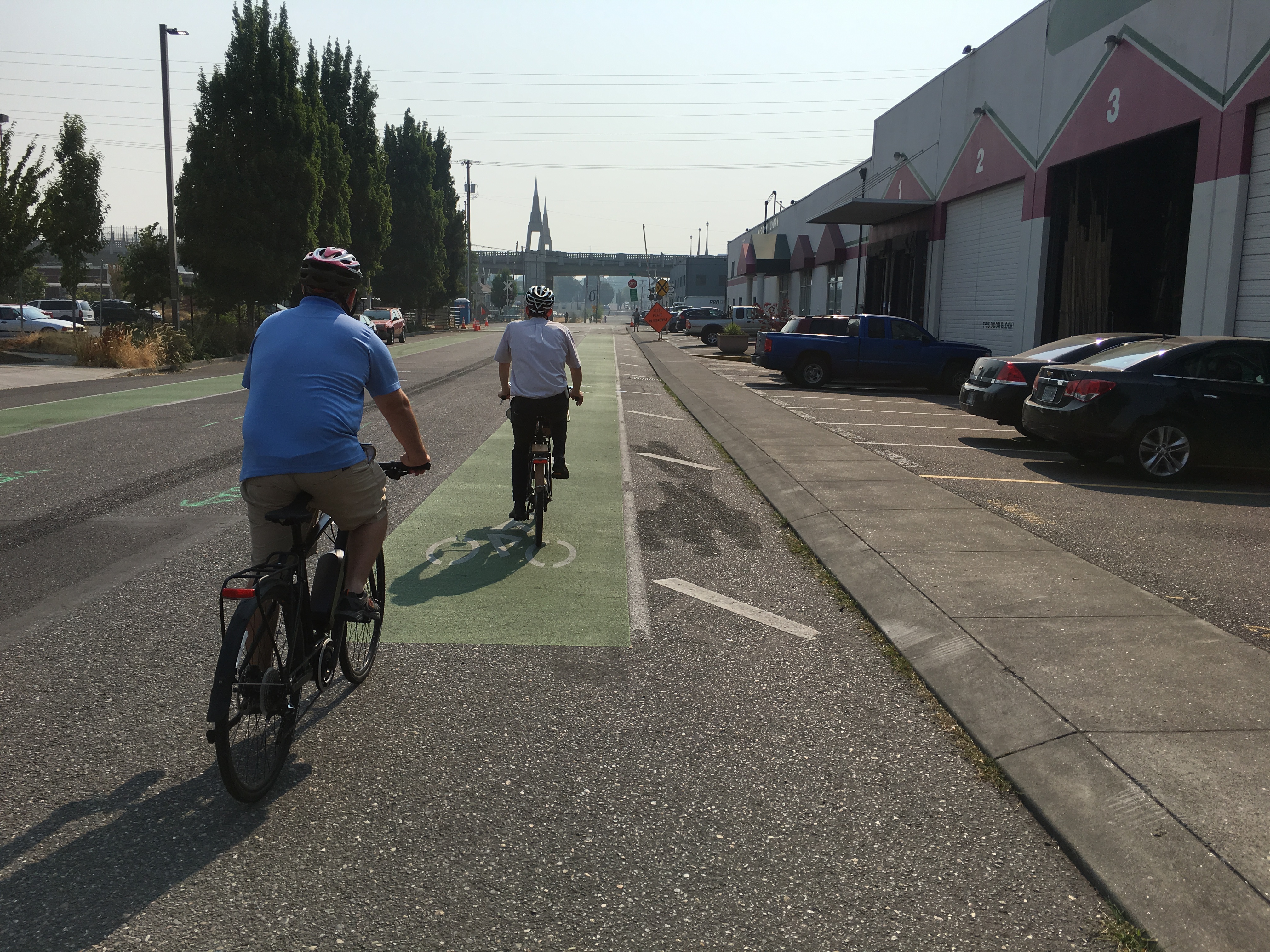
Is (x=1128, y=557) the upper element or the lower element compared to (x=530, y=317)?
lower

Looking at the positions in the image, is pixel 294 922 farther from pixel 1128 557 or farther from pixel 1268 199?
pixel 1268 199

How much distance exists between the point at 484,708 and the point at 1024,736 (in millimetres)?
2329

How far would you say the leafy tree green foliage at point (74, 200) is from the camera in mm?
30922

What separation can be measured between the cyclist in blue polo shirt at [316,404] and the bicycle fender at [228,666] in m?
0.53

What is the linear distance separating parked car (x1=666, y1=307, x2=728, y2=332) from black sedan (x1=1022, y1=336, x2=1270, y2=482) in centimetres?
4265

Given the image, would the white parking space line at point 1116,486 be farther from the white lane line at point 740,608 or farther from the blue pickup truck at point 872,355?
the blue pickup truck at point 872,355

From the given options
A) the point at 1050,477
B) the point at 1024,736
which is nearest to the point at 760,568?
the point at 1024,736

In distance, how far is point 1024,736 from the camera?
14.4 ft

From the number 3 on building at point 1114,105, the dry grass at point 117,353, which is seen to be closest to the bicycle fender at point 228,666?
the number 3 on building at point 1114,105

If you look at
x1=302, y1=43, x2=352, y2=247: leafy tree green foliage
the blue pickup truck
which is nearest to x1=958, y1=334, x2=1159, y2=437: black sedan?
the blue pickup truck

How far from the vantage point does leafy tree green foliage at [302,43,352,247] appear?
1444 inches

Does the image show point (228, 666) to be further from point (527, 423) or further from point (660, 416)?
point (660, 416)

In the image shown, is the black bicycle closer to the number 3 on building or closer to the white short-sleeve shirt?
the white short-sleeve shirt

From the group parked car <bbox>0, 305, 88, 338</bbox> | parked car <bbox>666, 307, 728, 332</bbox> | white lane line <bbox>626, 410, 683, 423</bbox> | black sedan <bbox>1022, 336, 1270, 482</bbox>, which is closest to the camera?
black sedan <bbox>1022, 336, 1270, 482</bbox>
